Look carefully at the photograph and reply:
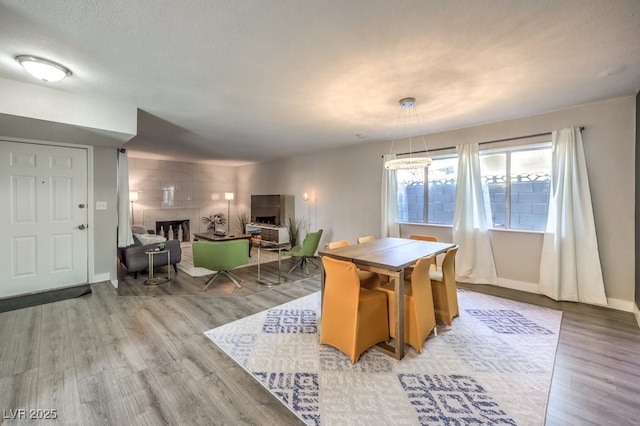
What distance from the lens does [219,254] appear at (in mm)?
3980

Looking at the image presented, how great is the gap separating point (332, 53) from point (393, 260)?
191cm

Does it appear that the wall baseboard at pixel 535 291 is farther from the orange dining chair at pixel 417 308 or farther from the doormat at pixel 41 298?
the doormat at pixel 41 298

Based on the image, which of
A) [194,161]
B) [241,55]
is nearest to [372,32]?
[241,55]

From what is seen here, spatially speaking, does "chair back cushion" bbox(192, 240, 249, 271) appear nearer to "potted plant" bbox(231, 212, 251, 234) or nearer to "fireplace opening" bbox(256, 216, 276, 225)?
"fireplace opening" bbox(256, 216, 276, 225)

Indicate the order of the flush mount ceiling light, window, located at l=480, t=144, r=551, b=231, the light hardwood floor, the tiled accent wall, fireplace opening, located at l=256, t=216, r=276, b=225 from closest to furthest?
1. the light hardwood floor
2. the flush mount ceiling light
3. window, located at l=480, t=144, r=551, b=231
4. the tiled accent wall
5. fireplace opening, located at l=256, t=216, r=276, b=225

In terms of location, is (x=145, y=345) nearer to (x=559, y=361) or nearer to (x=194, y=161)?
(x=559, y=361)

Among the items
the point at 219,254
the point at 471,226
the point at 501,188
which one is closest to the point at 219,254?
the point at 219,254

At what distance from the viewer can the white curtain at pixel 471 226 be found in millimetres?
4262

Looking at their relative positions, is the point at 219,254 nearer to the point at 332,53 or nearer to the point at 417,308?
the point at 417,308

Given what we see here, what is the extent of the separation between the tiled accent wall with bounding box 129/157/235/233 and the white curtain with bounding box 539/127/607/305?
339 inches

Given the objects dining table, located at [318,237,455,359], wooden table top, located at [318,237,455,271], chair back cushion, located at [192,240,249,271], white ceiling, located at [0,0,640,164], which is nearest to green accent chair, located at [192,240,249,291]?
chair back cushion, located at [192,240,249,271]

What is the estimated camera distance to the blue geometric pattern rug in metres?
1.72

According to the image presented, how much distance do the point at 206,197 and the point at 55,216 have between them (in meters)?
4.94

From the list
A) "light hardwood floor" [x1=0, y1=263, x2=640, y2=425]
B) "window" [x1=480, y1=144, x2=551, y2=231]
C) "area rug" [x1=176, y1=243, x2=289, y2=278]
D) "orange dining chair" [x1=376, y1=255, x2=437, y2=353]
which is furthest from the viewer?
"area rug" [x1=176, y1=243, x2=289, y2=278]
